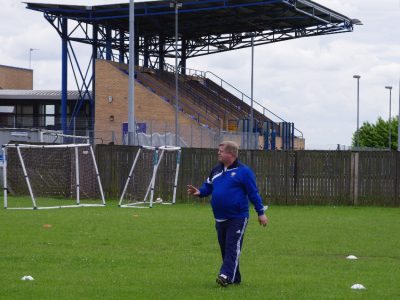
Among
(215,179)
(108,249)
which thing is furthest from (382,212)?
(215,179)

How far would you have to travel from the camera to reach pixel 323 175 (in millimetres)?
29891

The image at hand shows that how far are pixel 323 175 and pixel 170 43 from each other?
1686 inches

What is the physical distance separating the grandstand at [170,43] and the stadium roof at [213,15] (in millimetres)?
64

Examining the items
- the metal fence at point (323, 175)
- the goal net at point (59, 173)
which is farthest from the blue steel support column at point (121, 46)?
the metal fence at point (323, 175)

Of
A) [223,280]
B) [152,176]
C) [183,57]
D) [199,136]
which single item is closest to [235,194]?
[223,280]

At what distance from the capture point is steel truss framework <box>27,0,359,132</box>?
189 feet

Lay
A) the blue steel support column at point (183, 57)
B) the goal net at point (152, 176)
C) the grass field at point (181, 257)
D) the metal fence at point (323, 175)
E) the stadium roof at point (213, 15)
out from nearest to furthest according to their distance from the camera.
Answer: the grass field at point (181, 257)
the goal net at point (152, 176)
the metal fence at point (323, 175)
the stadium roof at point (213, 15)
the blue steel support column at point (183, 57)

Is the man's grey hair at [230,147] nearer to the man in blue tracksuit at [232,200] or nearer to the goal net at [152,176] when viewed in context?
the man in blue tracksuit at [232,200]

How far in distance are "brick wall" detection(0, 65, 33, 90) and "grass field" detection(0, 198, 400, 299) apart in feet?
228

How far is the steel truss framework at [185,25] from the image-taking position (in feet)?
189

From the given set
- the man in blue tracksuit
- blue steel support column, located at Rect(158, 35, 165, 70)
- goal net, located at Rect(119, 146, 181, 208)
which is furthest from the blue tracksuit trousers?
blue steel support column, located at Rect(158, 35, 165, 70)

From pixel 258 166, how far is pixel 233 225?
18753 millimetres

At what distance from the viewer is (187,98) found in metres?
64.1

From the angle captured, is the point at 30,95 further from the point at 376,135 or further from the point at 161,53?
the point at 376,135
